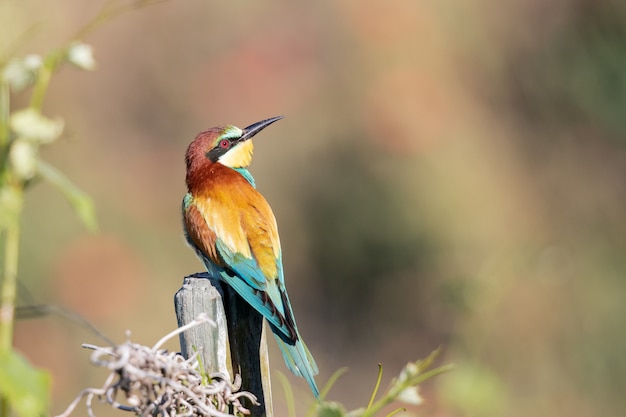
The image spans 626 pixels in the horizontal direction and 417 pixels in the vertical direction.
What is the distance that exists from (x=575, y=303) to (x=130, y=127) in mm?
3513

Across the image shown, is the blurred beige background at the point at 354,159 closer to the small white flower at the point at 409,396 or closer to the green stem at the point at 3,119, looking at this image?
the small white flower at the point at 409,396

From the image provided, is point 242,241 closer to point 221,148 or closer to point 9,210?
point 221,148

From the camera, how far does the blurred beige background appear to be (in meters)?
5.96

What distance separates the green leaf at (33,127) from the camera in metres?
0.94

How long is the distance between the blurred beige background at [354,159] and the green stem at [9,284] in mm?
4699

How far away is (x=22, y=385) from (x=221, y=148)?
2066mm

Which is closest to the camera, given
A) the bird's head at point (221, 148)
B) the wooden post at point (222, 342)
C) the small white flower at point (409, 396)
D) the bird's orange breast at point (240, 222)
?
the small white flower at point (409, 396)

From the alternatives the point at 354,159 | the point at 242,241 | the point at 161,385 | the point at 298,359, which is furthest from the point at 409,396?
the point at 354,159

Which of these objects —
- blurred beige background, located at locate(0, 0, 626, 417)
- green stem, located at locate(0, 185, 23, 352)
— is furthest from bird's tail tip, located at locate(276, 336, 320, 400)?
blurred beige background, located at locate(0, 0, 626, 417)

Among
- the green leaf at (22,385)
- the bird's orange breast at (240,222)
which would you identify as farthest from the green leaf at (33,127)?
the bird's orange breast at (240,222)

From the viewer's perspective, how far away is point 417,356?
21.6 feet

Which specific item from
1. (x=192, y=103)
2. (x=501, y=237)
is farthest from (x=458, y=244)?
(x=192, y=103)

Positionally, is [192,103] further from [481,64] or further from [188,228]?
[188,228]

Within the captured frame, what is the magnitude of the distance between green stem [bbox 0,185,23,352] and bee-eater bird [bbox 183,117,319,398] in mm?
1189
